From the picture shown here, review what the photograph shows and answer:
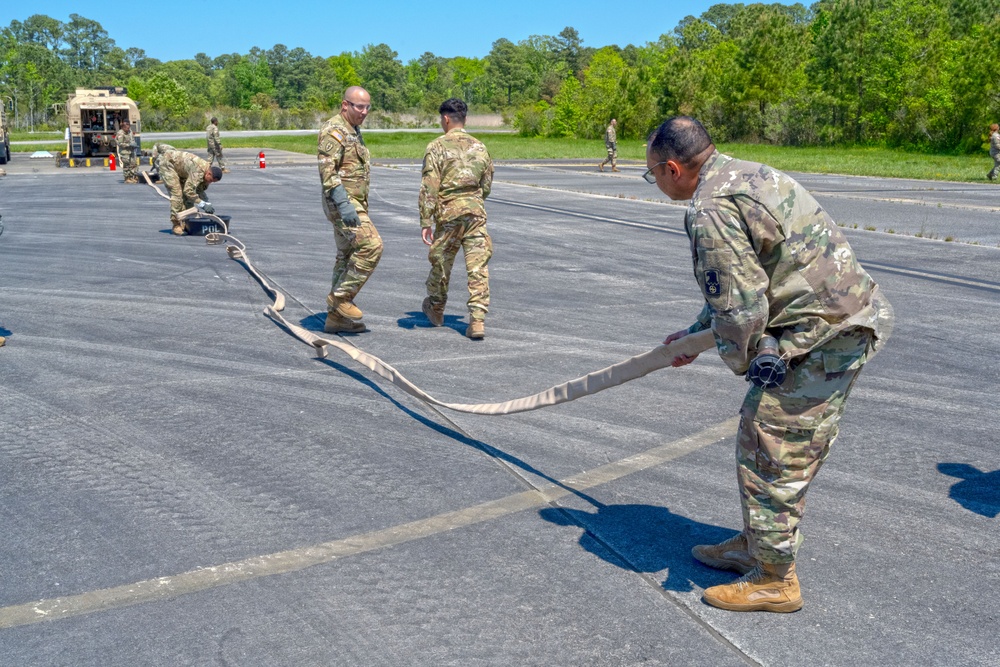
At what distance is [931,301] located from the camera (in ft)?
36.2

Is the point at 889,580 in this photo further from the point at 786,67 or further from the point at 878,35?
the point at 786,67

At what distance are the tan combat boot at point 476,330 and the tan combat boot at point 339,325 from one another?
1.06 m

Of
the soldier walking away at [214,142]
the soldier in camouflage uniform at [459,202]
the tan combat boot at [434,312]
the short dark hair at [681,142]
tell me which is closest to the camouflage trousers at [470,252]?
the soldier in camouflage uniform at [459,202]

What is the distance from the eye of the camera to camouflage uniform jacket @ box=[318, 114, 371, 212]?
340 inches

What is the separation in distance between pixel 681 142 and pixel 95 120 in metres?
37.0

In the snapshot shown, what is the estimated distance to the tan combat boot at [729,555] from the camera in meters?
4.25

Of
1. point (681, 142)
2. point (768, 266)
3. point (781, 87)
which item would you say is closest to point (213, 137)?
point (681, 142)

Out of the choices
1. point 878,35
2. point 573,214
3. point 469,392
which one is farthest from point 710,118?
point 469,392

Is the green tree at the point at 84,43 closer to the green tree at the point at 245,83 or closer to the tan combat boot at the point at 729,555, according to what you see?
the green tree at the point at 245,83

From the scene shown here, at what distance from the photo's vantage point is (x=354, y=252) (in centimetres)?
873

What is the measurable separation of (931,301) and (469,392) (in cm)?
666

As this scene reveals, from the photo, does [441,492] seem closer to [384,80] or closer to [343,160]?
[343,160]

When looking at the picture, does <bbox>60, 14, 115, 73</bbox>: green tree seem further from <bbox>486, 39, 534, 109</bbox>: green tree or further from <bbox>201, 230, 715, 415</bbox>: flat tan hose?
<bbox>201, 230, 715, 415</bbox>: flat tan hose

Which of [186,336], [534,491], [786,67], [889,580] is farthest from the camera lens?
[786,67]
